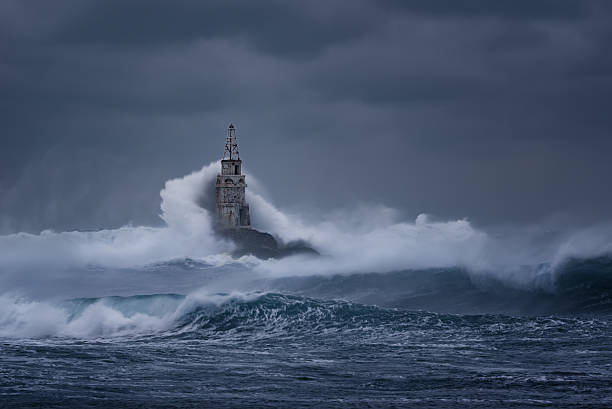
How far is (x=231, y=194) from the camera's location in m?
60.5

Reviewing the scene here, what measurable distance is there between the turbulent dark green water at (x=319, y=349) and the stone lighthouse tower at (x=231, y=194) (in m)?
22.9

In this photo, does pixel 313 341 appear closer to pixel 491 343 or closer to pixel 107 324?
pixel 491 343

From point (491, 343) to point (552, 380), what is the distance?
18.3ft

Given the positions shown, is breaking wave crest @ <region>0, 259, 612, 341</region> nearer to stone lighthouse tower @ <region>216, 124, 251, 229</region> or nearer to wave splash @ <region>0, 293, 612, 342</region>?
wave splash @ <region>0, 293, 612, 342</region>

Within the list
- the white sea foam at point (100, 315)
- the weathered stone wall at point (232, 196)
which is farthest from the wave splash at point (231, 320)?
the weathered stone wall at point (232, 196)

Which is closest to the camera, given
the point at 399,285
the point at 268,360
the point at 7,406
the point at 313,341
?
the point at 7,406

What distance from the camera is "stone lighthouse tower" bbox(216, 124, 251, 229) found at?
198 feet

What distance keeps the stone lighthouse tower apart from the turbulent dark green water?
22903 mm

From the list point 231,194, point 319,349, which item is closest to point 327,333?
point 319,349

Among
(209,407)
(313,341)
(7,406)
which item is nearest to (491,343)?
(313,341)

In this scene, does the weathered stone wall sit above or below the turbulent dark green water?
above

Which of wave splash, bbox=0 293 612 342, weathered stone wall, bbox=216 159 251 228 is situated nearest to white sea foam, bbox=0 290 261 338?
wave splash, bbox=0 293 612 342

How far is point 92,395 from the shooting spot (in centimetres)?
1772

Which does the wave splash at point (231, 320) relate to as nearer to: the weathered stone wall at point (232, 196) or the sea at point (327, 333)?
Result: the sea at point (327, 333)
